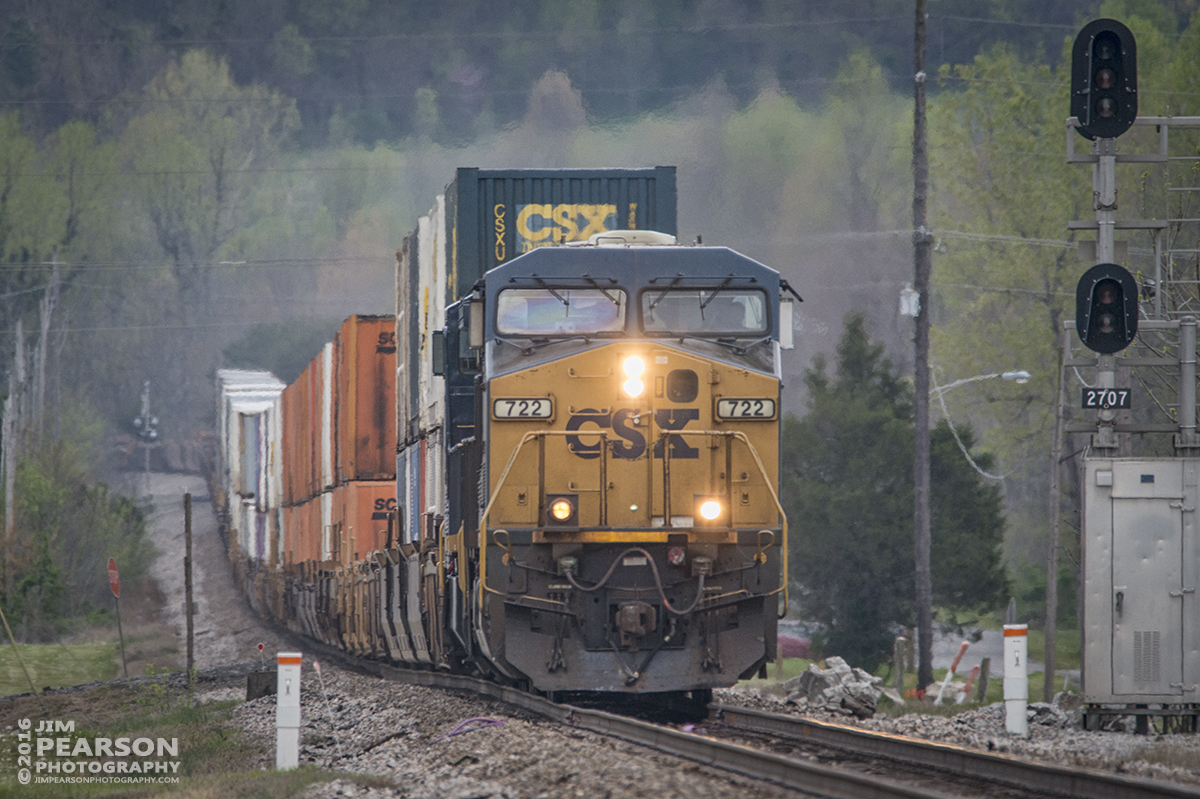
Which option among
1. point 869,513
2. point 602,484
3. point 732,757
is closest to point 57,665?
point 869,513

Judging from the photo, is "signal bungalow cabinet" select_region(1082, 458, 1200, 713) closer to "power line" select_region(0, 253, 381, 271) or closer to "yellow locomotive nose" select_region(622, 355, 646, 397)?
"yellow locomotive nose" select_region(622, 355, 646, 397)

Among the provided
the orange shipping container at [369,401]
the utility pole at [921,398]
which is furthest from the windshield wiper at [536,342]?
the utility pole at [921,398]

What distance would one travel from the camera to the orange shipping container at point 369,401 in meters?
21.6

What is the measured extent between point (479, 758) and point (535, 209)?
6.88 m

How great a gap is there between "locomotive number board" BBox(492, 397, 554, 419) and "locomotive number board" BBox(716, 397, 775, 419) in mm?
1383

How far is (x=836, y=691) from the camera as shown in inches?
555

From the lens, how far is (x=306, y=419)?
90.9 ft

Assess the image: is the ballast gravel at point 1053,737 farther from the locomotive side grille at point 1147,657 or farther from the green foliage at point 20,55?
the green foliage at point 20,55

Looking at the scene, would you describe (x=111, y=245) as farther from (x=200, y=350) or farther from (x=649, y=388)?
(x=649, y=388)

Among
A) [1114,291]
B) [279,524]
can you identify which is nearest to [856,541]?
[279,524]

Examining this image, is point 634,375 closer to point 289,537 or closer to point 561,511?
point 561,511

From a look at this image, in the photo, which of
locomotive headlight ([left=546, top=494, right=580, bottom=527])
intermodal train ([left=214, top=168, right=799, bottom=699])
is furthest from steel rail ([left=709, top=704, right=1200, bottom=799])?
locomotive headlight ([left=546, top=494, right=580, bottom=527])

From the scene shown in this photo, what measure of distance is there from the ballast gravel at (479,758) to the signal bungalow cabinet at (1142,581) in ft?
16.3

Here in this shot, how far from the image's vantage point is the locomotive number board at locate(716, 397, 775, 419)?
11617 mm
